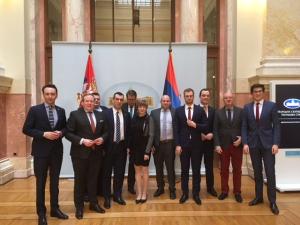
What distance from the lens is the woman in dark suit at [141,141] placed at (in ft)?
16.5

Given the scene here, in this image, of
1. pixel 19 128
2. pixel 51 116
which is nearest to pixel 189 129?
pixel 51 116

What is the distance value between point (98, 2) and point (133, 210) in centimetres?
542

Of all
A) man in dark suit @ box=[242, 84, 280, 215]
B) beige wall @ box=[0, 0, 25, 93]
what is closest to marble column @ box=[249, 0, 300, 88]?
man in dark suit @ box=[242, 84, 280, 215]

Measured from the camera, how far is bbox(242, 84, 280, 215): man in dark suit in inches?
189

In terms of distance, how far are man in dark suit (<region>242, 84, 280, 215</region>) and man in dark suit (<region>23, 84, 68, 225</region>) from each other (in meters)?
2.63

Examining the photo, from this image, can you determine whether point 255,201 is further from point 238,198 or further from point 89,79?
point 89,79

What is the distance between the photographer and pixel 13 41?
7.07 meters

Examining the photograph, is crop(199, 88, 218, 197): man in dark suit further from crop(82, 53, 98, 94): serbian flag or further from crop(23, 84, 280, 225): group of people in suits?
crop(82, 53, 98, 94): serbian flag

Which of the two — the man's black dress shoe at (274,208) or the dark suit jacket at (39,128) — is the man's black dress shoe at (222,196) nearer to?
the man's black dress shoe at (274,208)

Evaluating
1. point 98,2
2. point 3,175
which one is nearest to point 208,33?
point 98,2

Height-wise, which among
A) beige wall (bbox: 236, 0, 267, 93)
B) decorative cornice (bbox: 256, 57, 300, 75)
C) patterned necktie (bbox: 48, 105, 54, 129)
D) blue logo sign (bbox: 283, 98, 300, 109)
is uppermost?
beige wall (bbox: 236, 0, 267, 93)

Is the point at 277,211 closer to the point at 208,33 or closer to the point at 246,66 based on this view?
the point at 246,66

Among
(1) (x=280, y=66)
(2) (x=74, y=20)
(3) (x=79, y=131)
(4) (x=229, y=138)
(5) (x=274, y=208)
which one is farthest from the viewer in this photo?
(2) (x=74, y=20)

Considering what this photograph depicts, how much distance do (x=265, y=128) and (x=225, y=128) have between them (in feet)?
2.01
